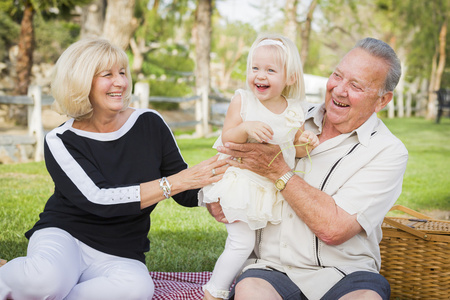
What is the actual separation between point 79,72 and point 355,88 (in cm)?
142

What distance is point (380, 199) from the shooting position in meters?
2.55

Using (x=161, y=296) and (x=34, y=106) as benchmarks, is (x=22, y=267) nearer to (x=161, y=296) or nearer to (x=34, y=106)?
(x=161, y=296)

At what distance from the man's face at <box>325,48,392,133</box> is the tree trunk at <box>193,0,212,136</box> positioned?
11.8 metres

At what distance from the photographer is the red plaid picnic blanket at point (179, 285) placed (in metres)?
3.12

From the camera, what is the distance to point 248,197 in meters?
2.60

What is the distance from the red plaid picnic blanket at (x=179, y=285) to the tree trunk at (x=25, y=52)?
30.2 ft

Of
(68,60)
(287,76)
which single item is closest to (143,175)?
(68,60)

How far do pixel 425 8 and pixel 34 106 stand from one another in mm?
22948

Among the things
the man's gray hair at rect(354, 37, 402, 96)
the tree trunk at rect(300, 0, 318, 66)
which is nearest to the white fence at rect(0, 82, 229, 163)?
the man's gray hair at rect(354, 37, 402, 96)

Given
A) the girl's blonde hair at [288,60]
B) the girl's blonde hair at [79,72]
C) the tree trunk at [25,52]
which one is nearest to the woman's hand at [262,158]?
the girl's blonde hair at [288,60]

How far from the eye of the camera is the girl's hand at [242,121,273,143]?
2.51 m

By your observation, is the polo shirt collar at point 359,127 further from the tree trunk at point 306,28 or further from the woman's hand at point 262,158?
the tree trunk at point 306,28

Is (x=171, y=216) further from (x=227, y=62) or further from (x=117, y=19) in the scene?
(x=227, y=62)

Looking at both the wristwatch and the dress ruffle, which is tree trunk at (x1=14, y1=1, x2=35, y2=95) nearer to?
the dress ruffle
